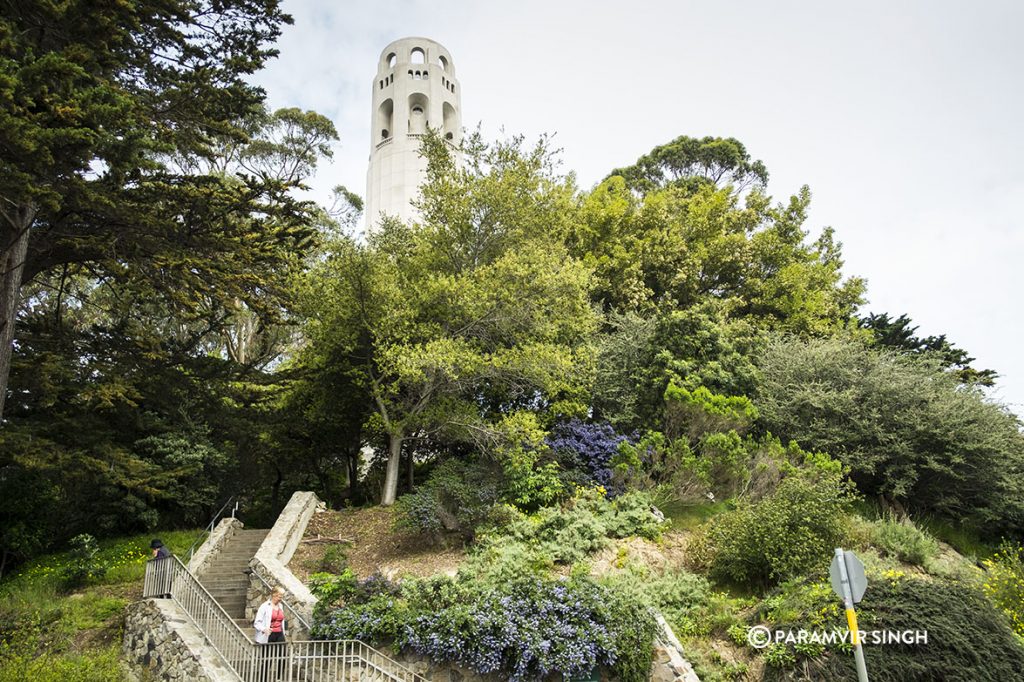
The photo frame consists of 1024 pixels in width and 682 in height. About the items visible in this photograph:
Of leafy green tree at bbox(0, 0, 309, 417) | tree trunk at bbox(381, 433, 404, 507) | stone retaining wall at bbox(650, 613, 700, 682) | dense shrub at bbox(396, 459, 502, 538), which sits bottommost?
stone retaining wall at bbox(650, 613, 700, 682)

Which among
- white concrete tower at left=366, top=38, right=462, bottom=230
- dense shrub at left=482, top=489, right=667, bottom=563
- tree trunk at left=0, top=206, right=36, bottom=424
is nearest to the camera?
tree trunk at left=0, top=206, right=36, bottom=424

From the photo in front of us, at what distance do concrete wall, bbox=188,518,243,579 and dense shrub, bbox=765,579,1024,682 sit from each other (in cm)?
1122

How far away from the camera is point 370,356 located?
17797mm

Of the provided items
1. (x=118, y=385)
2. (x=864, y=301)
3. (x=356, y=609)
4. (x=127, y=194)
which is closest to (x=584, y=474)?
(x=356, y=609)

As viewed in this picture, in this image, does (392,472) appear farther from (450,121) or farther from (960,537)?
(450,121)

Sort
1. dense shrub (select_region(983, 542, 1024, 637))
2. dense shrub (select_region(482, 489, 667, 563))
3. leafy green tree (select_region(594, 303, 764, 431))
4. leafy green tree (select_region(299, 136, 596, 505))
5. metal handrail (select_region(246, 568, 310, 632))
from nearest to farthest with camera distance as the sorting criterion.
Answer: metal handrail (select_region(246, 568, 310, 632))
dense shrub (select_region(983, 542, 1024, 637))
dense shrub (select_region(482, 489, 667, 563))
leafy green tree (select_region(299, 136, 596, 505))
leafy green tree (select_region(594, 303, 764, 431))

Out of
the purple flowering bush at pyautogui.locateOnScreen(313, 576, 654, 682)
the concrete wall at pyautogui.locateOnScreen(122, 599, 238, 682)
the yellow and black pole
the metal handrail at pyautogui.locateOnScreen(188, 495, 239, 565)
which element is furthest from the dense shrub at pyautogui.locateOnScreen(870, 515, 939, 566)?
the metal handrail at pyautogui.locateOnScreen(188, 495, 239, 565)

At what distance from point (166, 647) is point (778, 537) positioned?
10287 millimetres

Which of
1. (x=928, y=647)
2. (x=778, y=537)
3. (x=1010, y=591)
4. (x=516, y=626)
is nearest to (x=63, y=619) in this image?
(x=516, y=626)

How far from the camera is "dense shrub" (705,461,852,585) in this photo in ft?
35.2

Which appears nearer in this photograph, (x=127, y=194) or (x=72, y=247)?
(x=127, y=194)

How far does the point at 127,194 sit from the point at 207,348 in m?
16.9

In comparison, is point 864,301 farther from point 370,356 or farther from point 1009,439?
point 370,356

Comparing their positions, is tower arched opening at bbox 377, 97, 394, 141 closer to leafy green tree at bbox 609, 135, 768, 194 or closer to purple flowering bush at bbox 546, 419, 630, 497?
leafy green tree at bbox 609, 135, 768, 194
